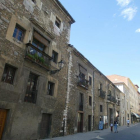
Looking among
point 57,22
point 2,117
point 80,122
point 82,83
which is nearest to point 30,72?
point 2,117

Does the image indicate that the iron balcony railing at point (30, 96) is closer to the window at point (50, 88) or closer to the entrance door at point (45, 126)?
the entrance door at point (45, 126)

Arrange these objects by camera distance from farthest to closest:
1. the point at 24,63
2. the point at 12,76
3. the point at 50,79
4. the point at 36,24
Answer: the point at 50,79 < the point at 36,24 < the point at 24,63 < the point at 12,76

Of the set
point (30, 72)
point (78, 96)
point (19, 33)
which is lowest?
point (78, 96)

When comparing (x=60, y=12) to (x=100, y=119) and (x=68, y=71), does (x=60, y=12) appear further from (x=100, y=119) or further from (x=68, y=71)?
(x=100, y=119)

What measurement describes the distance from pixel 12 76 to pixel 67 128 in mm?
6351

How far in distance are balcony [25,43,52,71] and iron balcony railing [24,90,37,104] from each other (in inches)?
70.4

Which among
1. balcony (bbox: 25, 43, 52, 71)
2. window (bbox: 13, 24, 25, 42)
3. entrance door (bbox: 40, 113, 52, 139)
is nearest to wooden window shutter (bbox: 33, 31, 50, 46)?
window (bbox: 13, 24, 25, 42)

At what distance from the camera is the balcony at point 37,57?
26.0 feet

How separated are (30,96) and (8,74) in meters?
1.92

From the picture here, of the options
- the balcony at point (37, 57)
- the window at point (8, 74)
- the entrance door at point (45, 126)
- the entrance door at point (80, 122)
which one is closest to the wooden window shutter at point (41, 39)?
the balcony at point (37, 57)

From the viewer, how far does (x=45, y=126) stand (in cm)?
895

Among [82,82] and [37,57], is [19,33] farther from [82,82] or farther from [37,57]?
[82,82]

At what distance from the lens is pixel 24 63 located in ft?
25.7

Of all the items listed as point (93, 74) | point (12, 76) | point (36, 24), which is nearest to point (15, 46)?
point (12, 76)
